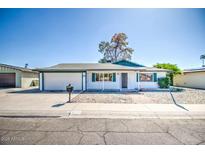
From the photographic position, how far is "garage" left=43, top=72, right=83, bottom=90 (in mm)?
15477

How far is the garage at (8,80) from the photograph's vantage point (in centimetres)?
1956

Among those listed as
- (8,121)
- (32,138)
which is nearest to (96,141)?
(32,138)

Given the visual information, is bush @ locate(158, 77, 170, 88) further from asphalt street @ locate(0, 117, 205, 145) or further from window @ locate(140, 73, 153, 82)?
asphalt street @ locate(0, 117, 205, 145)

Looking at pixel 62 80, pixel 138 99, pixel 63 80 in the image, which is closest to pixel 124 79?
pixel 138 99

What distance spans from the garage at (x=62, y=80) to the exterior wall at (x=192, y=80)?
1758 centimetres

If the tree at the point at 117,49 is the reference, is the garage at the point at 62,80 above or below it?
below

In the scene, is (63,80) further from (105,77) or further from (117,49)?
(117,49)

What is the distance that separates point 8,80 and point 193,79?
29337 mm

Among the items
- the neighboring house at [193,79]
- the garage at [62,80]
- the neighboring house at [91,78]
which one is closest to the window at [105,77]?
the neighboring house at [91,78]

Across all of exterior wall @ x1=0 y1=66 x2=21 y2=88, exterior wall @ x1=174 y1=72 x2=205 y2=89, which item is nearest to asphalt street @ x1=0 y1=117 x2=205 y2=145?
exterior wall @ x1=0 y1=66 x2=21 y2=88

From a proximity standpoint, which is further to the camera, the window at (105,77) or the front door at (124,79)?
the front door at (124,79)

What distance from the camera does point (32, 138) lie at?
3.49 meters

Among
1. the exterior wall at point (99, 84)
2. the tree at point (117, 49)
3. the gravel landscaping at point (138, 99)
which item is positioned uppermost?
the tree at point (117, 49)

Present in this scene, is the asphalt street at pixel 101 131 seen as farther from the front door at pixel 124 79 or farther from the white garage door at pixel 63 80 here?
the front door at pixel 124 79
